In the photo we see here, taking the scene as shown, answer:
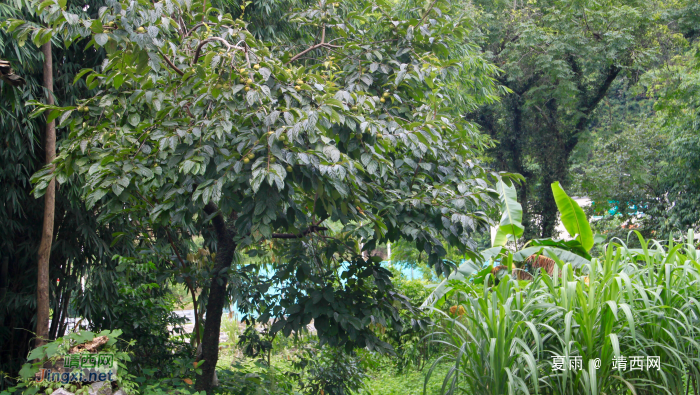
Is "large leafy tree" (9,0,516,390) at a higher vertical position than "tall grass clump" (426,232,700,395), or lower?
higher

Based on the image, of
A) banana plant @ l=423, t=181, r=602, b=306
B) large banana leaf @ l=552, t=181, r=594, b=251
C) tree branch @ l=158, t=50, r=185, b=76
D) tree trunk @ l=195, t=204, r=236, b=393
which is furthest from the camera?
large banana leaf @ l=552, t=181, r=594, b=251

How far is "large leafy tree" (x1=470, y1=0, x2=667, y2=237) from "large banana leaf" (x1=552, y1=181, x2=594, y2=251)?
665cm

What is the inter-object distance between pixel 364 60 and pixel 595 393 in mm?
2252

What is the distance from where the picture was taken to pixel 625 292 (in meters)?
2.49

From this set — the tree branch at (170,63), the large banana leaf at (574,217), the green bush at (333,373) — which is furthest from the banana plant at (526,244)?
the tree branch at (170,63)

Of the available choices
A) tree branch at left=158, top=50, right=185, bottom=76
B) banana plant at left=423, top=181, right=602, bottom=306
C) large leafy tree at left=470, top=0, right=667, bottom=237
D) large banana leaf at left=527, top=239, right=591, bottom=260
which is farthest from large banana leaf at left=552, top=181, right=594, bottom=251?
large leafy tree at left=470, top=0, right=667, bottom=237

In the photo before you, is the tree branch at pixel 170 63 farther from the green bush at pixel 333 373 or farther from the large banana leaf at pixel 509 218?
the large banana leaf at pixel 509 218

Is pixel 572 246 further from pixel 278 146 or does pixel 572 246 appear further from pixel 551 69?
pixel 551 69

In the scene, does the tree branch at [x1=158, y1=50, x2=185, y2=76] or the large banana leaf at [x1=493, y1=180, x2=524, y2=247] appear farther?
the large banana leaf at [x1=493, y1=180, x2=524, y2=247]

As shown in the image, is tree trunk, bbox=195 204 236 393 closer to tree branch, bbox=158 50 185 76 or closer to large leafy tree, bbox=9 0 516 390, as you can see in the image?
large leafy tree, bbox=9 0 516 390

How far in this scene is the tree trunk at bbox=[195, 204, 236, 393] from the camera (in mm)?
3250

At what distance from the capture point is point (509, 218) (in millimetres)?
4465

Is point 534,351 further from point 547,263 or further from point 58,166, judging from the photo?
point 58,166

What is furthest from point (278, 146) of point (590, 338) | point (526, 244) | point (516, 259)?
point (526, 244)
